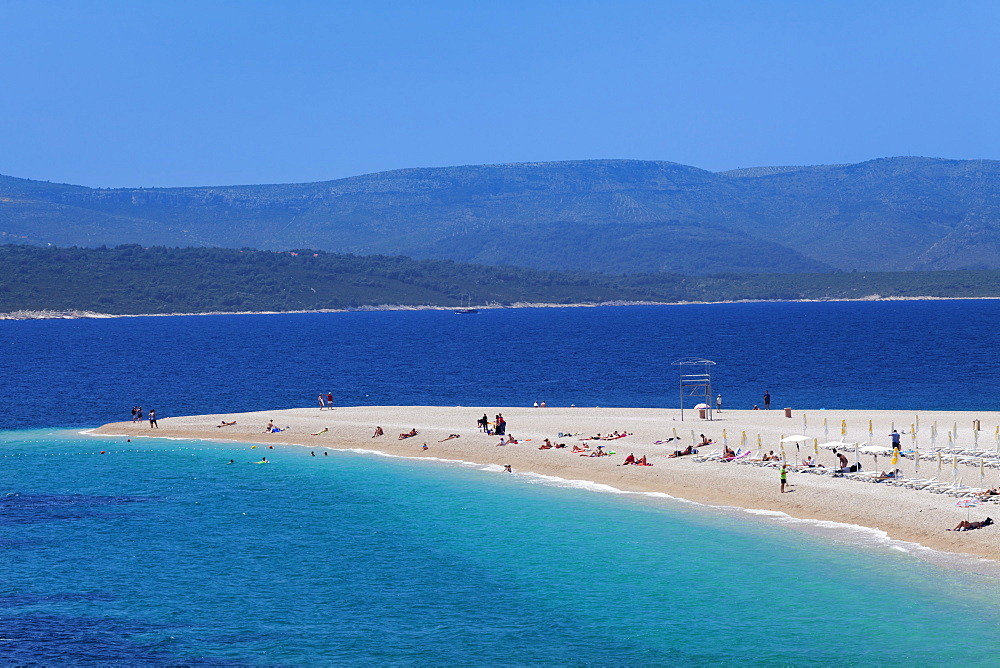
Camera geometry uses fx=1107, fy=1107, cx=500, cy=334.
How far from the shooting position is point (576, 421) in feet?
218

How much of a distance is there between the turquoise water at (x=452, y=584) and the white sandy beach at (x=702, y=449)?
106 inches

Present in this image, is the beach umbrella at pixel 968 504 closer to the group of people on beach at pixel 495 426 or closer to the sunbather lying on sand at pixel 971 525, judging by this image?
the sunbather lying on sand at pixel 971 525

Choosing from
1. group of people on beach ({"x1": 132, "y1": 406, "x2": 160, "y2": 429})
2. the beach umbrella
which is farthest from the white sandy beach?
group of people on beach ({"x1": 132, "y1": 406, "x2": 160, "y2": 429})

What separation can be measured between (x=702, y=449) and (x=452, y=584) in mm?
22043

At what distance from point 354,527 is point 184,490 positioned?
11950 mm

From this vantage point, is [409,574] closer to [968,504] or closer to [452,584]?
[452,584]

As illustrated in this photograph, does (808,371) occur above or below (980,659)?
above

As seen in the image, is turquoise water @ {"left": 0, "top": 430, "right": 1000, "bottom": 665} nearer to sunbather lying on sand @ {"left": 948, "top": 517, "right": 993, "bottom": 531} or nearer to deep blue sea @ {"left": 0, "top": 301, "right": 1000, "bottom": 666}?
deep blue sea @ {"left": 0, "top": 301, "right": 1000, "bottom": 666}

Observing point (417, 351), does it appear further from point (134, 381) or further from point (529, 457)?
point (529, 457)

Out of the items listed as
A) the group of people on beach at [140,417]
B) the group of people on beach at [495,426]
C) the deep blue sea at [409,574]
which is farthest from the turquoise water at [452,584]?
the group of people on beach at [140,417]

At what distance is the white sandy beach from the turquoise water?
2.70m

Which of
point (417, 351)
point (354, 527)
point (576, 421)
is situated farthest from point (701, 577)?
point (417, 351)

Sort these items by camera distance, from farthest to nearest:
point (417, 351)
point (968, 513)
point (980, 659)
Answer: point (417, 351) → point (968, 513) → point (980, 659)

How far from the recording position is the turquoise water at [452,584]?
28156 mm
